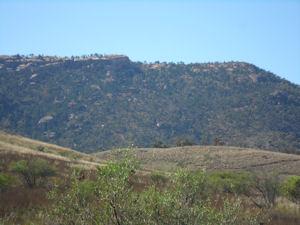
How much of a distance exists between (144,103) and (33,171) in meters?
109

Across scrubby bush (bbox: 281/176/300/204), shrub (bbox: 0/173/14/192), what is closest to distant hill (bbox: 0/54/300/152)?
scrubby bush (bbox: 281/176/300/204)

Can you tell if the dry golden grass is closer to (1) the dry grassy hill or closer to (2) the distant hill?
(1) the dry grassy hill

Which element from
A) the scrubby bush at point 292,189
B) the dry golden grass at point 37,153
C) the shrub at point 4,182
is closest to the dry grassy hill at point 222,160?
the dry golden grass at point 37,153

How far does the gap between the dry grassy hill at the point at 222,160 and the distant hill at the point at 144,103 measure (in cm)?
2163

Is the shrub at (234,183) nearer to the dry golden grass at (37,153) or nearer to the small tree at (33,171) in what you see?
the dry golden grass at (37,153)

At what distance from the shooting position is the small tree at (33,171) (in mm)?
37750

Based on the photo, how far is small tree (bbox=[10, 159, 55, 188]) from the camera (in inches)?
1486

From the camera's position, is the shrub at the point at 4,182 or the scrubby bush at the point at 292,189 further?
the scrubby bush at the point at 292,189

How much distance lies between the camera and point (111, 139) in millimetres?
120125

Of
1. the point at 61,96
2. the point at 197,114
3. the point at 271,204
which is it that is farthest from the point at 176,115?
the point at 271,204

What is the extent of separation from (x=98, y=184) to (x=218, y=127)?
4503 inches

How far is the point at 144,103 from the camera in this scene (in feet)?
482

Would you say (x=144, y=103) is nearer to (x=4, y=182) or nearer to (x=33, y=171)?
(x=33, y=171)

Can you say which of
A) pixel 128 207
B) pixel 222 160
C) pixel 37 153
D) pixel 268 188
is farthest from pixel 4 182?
pixel 222 160
